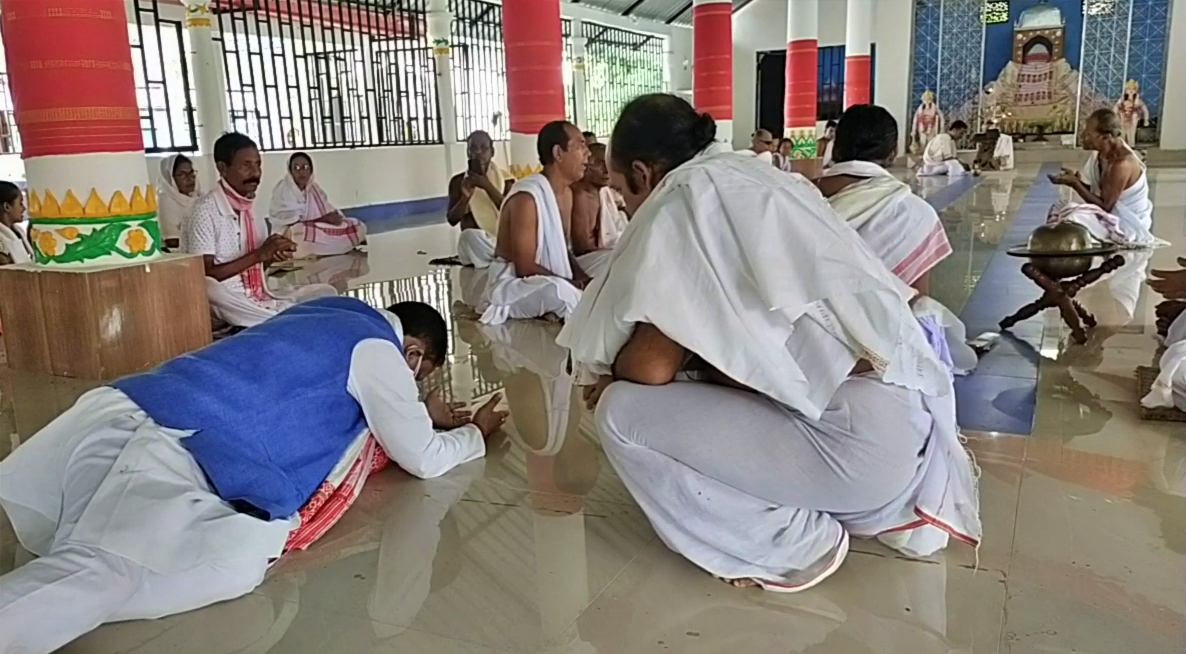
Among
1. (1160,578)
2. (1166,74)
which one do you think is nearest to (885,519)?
(1160,578)

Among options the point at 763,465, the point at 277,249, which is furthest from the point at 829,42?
the point at 763,465

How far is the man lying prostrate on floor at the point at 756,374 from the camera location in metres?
1.77

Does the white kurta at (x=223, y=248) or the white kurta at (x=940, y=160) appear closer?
the white kurta at (x=223, y=248)

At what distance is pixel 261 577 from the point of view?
1.97 meters

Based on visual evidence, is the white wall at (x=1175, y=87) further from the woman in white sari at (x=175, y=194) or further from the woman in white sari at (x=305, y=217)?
the woman in white sari at (x=175, y=194)

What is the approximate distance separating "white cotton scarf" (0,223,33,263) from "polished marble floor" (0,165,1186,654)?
5.67 feet

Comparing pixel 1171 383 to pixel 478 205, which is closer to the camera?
pixel 1171 383

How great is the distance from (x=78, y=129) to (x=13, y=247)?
130cm

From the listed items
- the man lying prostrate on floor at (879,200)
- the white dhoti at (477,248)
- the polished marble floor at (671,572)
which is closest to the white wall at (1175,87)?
the white dhoti at (477,248)

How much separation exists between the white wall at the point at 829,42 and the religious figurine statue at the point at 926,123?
1.24 feet

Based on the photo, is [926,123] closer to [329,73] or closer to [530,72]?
[329,73]

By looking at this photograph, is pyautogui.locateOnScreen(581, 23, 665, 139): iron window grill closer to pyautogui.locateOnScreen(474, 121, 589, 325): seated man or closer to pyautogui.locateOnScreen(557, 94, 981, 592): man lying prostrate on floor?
pyautogui.locateOnScreen(474, 121, 589, 325): seated man

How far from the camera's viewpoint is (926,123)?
19859 millimetres

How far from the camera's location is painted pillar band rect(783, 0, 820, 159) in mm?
15211
